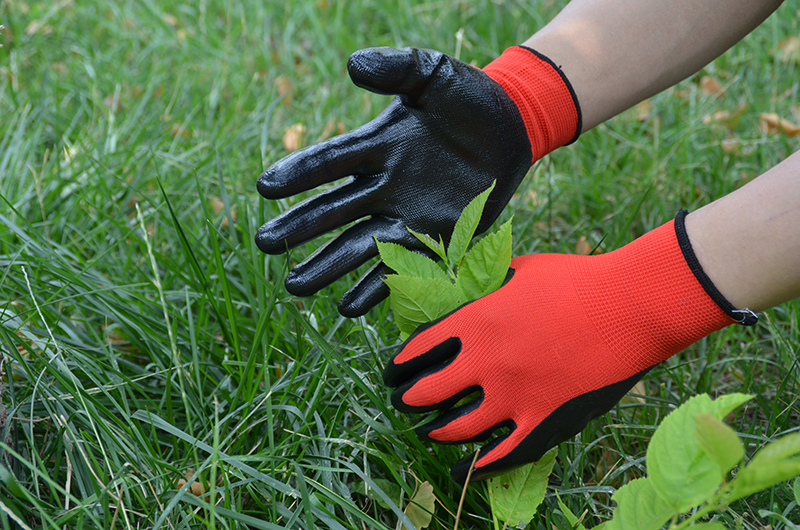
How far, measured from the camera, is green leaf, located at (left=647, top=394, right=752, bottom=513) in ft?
2.24

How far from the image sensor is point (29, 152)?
7.18 ft

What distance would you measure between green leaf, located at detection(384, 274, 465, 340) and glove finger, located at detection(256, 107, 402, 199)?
11.5 inches

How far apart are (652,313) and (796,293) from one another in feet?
0.83

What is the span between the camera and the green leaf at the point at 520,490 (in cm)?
104

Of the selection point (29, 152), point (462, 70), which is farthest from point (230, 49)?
point (462, 70)

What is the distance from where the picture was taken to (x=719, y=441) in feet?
2.01

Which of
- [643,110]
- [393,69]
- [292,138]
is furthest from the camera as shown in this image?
[643,110]

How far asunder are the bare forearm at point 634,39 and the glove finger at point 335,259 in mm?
647

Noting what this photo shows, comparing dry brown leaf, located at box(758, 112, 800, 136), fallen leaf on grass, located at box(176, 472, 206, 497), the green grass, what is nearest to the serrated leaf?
the green grass

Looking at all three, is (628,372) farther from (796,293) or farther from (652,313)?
(796,293)

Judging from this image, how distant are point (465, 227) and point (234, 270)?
2.97ft

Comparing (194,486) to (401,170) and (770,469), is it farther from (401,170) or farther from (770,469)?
(770,469)

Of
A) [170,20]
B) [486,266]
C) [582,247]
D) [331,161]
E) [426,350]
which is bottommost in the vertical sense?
[582,247]

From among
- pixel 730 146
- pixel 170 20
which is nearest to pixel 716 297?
pixel 730 146
